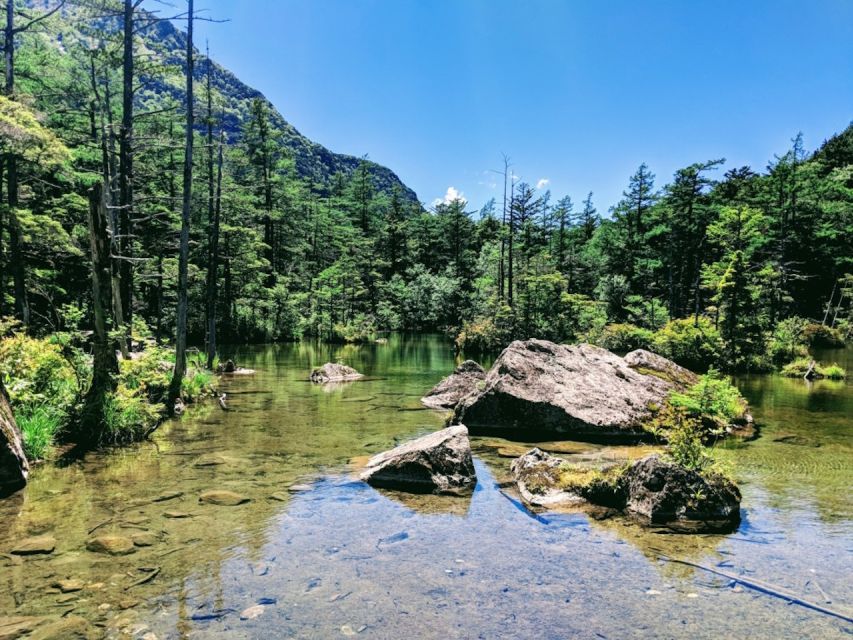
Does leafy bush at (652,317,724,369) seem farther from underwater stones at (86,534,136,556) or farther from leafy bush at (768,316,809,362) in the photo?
underwater stones at (86,534,136,556)

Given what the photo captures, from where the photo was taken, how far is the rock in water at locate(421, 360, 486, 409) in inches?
673

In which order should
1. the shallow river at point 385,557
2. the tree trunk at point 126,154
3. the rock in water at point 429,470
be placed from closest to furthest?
1. the shallow river at point 385,557
2. the rock in water at point 429,470
3. the tree trunk at point 126,154

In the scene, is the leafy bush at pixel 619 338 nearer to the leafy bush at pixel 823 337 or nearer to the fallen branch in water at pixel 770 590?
the leafy bush at pixel 823 337

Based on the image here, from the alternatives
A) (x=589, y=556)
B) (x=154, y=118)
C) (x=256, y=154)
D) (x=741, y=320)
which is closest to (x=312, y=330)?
(x=256, y=154)

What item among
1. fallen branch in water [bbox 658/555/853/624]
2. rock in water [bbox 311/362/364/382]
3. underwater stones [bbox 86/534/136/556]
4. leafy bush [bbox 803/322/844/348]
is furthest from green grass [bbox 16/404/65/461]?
leafy bush [bbox 803/322/844/348]

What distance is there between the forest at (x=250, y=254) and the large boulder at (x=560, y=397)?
7.70ft

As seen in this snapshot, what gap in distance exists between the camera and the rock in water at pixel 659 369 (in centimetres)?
1620

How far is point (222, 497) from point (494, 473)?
4.78m

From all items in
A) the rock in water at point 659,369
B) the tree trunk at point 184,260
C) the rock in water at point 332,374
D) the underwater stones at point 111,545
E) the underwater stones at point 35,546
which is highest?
the tree trunk at point 184,260

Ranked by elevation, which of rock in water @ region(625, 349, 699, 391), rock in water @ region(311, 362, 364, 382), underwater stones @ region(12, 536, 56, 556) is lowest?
underwater stones @ region(12, 536, 56, 556)

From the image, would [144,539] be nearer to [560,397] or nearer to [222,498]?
[222,498]

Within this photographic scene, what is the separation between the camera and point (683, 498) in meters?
7.31

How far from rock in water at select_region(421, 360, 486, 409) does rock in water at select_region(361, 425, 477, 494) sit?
7478mm

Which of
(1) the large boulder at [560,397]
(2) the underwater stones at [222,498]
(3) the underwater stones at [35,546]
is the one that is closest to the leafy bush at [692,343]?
(1) the large boulder at [560,397]
